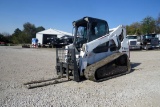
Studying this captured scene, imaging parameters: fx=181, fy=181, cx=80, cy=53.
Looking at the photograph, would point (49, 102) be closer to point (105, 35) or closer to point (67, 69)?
point (67, 69)

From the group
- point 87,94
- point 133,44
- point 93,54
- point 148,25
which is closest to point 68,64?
point 93,54

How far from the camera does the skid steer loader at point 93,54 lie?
7.50m

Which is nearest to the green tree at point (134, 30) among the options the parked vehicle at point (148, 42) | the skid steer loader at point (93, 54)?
the parked vehicle at point (148, 42)

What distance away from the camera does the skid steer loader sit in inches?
295

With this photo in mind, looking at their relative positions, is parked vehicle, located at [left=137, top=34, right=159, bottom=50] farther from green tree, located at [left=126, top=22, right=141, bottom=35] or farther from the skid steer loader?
green tree, located at [left=126, top=22, right=141, bottom=35]

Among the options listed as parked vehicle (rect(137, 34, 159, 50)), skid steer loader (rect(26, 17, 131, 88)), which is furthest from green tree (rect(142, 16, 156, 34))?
skid steer loader (rect(26, 17, 131, 88))

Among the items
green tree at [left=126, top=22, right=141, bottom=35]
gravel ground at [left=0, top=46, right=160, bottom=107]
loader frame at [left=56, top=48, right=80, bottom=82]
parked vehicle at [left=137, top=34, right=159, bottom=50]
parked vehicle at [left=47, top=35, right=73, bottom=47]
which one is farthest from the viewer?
green tree at [left=126, top=22, right=141, bottom=35]

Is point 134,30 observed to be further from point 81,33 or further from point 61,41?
point 81,33

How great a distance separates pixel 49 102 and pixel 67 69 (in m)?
2.88

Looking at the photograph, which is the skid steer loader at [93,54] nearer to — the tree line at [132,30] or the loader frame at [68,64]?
the loader frame at [68,64]

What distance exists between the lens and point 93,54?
8.19 m

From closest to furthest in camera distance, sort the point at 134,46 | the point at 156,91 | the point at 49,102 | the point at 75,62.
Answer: the point at 49,102 → the point at 156,91 → the point at 75,62 → the point at 134,46

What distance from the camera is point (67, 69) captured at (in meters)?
7.76

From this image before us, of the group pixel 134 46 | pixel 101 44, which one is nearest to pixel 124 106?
pixel 101 44
